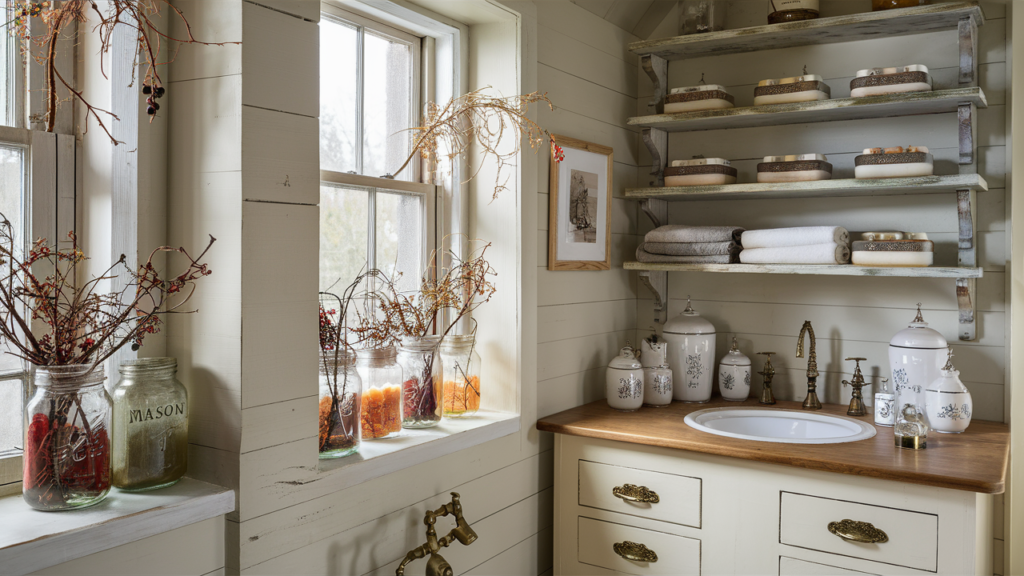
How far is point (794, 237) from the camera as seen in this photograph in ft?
7.29

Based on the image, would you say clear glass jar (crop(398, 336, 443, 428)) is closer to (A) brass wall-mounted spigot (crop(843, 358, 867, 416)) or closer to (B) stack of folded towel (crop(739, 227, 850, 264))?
(B) stack of folded towel (crop(739, 227, 850, 264))

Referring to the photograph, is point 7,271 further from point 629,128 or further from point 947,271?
point 947,271

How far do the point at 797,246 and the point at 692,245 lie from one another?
1.06ft

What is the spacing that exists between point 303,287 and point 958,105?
1.83 metres

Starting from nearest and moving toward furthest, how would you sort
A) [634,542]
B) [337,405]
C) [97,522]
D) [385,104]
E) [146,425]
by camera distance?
[97,522], [146,425], [337,405], [385,104], [634,542]

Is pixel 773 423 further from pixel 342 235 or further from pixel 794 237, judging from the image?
pixel 342 235

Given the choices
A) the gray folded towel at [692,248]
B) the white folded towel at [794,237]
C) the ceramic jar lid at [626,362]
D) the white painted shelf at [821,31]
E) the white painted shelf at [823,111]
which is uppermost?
the white painted shelf at [821,31]

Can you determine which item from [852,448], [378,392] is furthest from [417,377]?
[852,448]

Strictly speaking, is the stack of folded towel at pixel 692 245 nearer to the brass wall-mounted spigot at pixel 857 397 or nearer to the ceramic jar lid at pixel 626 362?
the ceramic jar lid at pixel 626 362

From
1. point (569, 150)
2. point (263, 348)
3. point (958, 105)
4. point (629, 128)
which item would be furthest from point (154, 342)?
point (958, 105)

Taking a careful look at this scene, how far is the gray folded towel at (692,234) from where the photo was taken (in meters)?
2.36

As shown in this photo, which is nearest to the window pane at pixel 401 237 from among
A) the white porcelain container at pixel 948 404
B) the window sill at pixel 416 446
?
the window sill at pixel 416 446

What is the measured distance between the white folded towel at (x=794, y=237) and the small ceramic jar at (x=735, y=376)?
382 mm

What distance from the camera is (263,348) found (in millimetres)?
1392
